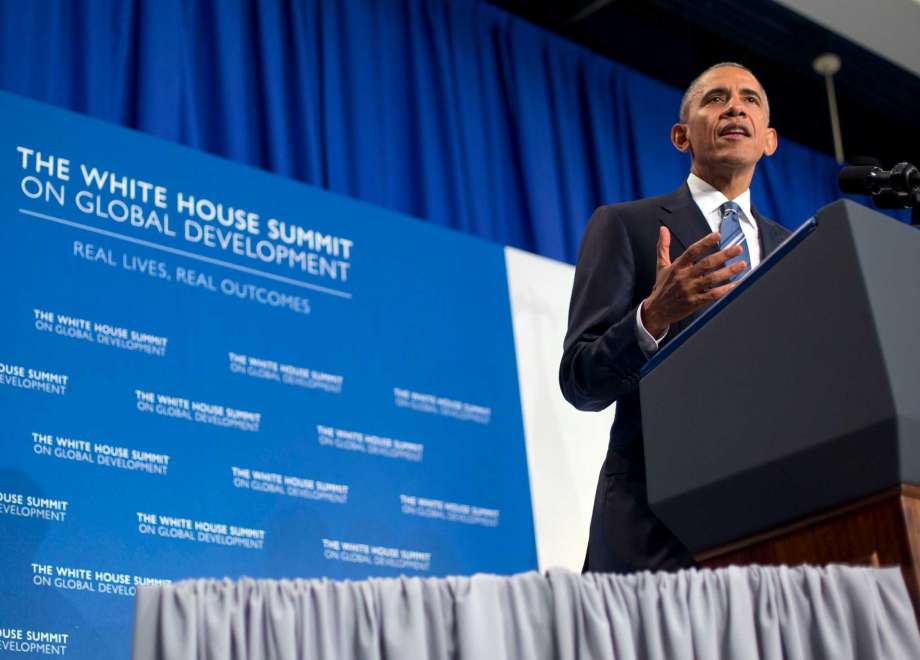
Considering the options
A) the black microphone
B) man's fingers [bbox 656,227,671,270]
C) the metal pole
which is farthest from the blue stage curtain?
the black microphone

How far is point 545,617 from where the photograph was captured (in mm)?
1435

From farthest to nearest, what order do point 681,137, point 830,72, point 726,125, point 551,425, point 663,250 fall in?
point 830,72, point 551,425, point 681,137, point 726,125, point 663,250

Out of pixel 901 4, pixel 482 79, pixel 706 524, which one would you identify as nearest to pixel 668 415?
pixel 706 524

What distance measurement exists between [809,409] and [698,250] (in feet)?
1.04

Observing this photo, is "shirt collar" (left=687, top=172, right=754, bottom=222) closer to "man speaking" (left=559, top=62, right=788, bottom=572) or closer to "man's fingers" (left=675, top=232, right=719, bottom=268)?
"man speaking" (left=559, top=62, right=788, bottom=572)

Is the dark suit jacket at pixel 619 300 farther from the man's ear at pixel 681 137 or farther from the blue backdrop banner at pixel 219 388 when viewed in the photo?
the blue backdrop banner at pixel 219 388

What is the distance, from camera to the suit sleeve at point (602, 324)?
1.94 metres

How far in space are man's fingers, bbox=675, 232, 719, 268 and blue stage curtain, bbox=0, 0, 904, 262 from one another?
228 centimetres

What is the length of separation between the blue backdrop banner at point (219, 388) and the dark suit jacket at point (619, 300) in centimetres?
131

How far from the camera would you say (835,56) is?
18.5 feet

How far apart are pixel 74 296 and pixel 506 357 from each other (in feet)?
4.45

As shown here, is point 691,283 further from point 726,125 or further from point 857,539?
point 726,125

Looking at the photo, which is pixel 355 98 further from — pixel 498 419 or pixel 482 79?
pixel 498 419

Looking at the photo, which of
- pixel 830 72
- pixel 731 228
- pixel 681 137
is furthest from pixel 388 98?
pixel 731 228
